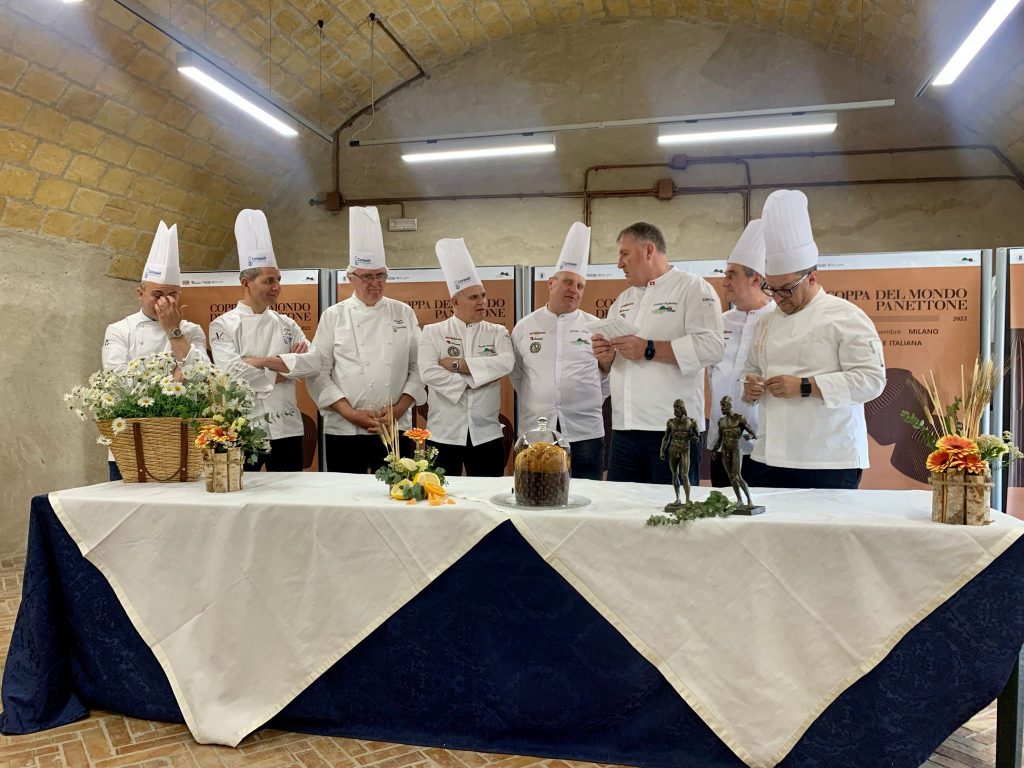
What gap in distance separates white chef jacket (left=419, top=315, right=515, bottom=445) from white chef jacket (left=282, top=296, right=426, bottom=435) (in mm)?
168

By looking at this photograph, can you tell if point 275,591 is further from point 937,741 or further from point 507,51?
point 507,51

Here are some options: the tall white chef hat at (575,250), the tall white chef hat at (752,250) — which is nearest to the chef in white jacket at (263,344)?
the tall white chef hat at (575,250)

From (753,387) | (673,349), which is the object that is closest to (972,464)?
(753,387)

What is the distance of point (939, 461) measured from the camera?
1.77 m

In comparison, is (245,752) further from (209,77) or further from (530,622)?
(209,77)

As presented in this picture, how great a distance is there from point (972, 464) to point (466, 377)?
6.92ft

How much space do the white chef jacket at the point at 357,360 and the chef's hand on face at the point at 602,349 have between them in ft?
3.25

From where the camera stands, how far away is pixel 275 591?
6.59 ft

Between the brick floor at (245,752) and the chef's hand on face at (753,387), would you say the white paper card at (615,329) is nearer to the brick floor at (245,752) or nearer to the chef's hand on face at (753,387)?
the chef's hand on face at (753,387)

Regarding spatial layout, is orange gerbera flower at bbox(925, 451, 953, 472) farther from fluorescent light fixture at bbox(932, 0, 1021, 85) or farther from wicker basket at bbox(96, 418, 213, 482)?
fluorescent light fixture at bbox(932, 0, 1021, 85)

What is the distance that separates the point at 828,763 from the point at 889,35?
546cm

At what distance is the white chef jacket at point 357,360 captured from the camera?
3430mm

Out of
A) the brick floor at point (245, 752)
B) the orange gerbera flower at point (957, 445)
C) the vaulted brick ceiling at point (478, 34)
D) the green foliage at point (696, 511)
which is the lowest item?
the brick floor at point (245, 752)

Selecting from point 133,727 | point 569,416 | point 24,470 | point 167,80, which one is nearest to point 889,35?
point 569,416
